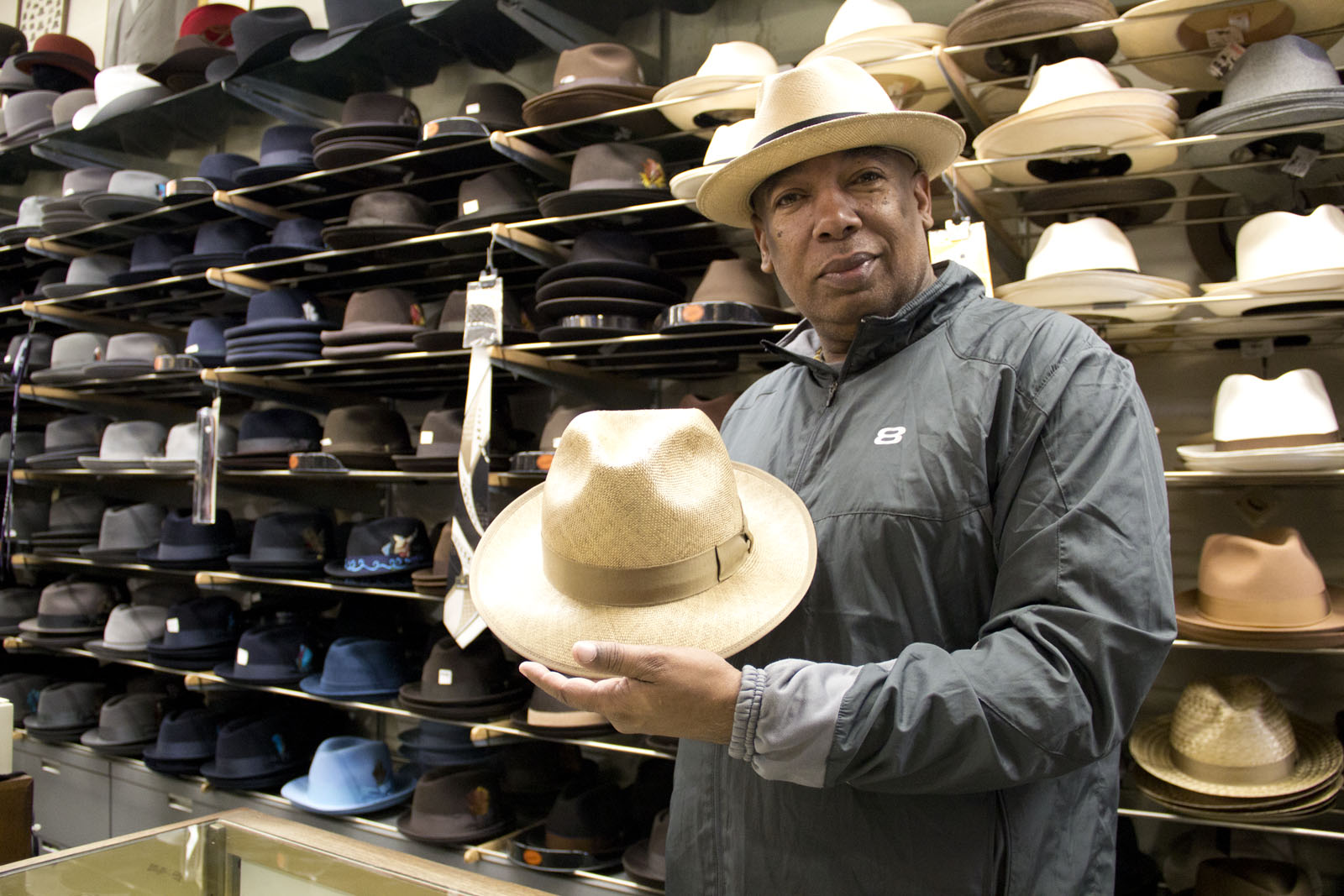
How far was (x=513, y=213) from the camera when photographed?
2883 mm

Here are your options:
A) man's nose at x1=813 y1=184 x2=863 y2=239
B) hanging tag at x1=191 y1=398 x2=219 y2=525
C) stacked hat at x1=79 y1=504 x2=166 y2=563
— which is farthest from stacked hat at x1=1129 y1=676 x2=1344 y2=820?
stacked hat at x1=79 y1=504 x2=166 y2=563

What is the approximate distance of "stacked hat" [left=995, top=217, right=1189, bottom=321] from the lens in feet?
6.31

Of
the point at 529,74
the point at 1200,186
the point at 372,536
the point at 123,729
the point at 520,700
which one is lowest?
the point at 123,729

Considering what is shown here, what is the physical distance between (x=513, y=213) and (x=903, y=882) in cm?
236

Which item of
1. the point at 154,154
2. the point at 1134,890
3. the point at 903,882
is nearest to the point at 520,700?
the point at 1134,890

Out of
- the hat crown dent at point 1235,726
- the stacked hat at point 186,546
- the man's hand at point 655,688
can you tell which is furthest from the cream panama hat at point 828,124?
the stacked hat at point 186,546

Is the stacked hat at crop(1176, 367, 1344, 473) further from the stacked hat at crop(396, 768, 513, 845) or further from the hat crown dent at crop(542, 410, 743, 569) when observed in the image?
the stacked hat at crop(396, 768, 513, 845)

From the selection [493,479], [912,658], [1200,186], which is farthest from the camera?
[493,479]

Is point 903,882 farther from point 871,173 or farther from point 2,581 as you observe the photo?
point 2,581

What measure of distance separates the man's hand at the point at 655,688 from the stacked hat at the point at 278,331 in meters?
2.77

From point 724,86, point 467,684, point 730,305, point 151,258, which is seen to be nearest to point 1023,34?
point 724,86

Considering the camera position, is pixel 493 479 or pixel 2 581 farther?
pixel 2 581

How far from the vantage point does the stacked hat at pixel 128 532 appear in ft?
12.8

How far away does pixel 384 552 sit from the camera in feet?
10.4
